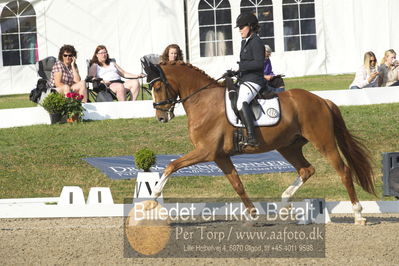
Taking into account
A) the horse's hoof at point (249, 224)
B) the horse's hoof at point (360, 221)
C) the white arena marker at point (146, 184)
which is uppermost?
the white arena marker at point (146, 184)

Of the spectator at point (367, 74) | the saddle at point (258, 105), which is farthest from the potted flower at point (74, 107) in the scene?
the saddle at point (258, 105)

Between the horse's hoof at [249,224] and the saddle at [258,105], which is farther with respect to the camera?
the saddle at [258,105]

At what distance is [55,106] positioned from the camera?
16.0m

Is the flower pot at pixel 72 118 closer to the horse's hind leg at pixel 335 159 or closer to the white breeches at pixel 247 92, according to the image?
the white breeches at pixel 247 92

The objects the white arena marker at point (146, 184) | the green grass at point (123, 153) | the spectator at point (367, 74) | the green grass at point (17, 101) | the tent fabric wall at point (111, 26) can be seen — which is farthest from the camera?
the tent fabric wall at point (111, 26)

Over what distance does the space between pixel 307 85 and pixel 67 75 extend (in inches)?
258

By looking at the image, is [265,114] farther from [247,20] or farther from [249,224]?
[249,224]

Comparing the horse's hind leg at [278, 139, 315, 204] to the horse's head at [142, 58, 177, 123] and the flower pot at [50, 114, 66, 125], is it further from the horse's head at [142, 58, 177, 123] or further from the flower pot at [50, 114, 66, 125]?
the flower pot at [50, 114, 66, 125]

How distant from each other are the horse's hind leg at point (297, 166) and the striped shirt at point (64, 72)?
22.5 feet

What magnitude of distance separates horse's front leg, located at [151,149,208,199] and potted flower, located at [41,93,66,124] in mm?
6403

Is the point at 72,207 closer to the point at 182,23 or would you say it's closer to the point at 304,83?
the point at 304,83

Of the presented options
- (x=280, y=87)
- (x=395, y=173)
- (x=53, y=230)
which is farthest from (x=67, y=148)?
(x=395, y=173)

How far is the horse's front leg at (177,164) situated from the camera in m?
9.61

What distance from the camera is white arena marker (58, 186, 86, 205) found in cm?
1120
